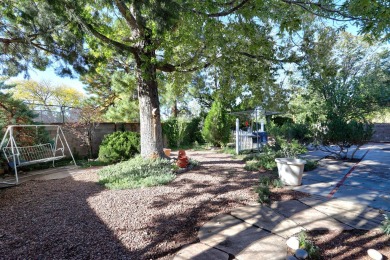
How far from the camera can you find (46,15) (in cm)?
358

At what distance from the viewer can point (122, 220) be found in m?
2.54

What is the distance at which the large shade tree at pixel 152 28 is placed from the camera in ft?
10.3

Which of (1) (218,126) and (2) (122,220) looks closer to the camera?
(2) (122,220)

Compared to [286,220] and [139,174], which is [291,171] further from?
[139,174]

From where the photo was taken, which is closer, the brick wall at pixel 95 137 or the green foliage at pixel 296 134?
the green foliage at pixel 296 134

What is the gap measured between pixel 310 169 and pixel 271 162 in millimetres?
904

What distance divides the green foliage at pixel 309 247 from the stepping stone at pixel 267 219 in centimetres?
20

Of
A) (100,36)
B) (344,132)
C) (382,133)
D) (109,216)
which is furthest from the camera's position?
(382,133)

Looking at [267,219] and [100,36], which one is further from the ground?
[100,36]

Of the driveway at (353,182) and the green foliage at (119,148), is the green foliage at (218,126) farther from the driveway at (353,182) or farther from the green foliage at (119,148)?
the driveway at (353,182)

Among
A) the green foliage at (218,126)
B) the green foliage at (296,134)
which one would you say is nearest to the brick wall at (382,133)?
the green foliage at (296,134)

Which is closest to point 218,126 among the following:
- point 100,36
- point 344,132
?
point 344,132

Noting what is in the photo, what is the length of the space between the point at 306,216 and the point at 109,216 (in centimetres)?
245

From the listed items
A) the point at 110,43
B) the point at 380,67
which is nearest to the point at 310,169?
the point at 110,43
